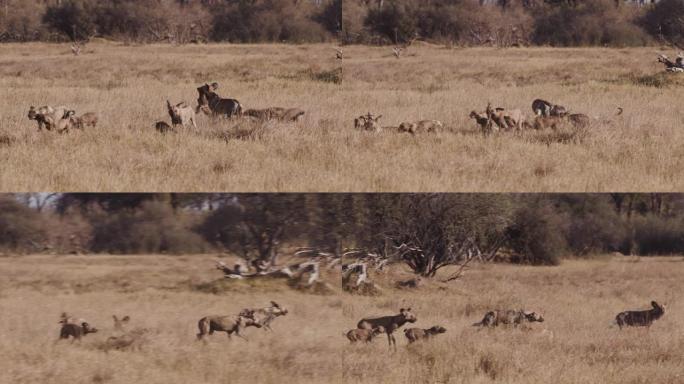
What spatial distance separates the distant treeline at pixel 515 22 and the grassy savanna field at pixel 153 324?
11559mm

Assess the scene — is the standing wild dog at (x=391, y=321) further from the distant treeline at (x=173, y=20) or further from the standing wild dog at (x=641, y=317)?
the distant treeline at (x=173, y=20)

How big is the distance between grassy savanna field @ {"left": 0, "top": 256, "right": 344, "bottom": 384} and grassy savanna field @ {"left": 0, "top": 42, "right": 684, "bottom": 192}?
7.12 ft

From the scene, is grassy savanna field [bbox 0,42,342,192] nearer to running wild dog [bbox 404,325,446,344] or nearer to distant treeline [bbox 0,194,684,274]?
distant treeline [bbox 0,194,684,274]

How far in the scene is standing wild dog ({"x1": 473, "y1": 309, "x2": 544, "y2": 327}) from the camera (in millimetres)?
11996

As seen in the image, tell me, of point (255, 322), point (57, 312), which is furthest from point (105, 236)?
point (255, 322)

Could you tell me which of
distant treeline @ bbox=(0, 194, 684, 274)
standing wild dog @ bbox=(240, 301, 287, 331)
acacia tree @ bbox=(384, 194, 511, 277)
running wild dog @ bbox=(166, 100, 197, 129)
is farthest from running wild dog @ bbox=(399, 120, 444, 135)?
standing wild dog @ bbox=(240, 301, 287, 331)

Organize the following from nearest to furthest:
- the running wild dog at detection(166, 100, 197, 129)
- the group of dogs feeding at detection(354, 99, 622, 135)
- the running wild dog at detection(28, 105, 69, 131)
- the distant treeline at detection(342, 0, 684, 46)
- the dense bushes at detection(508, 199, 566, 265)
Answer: the dense bushes at detection(508, 199, 566, 265) → the running wild dog at detection(28, 105, 69, 131) → the running wild dog at detection(166, 100, 197, 129) → the group of dogs feeding at detection(354, 99, 622, 135) → the distant treeline at detection(342, 0, 684, 46)

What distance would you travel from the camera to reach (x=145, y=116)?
18.2m

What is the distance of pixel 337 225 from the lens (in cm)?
1208

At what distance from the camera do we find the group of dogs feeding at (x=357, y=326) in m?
11.4

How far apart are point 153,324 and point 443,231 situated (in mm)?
3462

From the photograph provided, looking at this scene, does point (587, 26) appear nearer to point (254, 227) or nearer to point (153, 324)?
point (254, 227)

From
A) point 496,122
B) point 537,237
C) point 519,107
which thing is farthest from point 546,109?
point 537,237

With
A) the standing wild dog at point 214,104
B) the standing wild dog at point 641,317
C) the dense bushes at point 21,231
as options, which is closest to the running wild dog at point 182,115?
the standing wild dog at point 214,104
